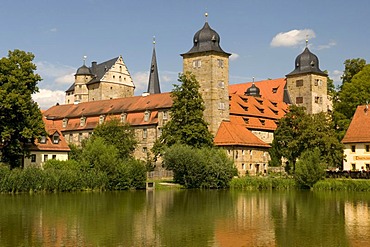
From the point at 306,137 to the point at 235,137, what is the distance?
1089 cm

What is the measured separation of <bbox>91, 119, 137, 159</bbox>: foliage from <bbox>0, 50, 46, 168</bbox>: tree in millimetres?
14596

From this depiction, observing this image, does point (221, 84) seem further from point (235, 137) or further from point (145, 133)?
point (145, 133)

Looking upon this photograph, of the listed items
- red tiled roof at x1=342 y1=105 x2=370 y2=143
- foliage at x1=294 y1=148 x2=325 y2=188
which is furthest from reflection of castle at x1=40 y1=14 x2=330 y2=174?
foliage at x1=294 y1=148 x2=325 y2=188

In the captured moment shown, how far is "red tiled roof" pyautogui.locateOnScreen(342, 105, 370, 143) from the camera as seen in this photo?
5784 centimetres

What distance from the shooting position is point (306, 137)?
54.9 metres

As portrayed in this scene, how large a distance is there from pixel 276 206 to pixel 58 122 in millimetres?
52670

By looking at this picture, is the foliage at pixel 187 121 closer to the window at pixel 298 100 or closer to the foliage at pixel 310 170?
the foliage at pixel 310 170

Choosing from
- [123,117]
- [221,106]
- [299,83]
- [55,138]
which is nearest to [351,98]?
[221,106]

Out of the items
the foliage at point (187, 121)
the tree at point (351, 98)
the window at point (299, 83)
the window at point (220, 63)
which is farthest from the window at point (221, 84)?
the window at point (299, 83)

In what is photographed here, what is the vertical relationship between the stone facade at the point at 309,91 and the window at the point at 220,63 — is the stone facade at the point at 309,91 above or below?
below

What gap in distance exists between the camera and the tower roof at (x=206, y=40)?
67.8m

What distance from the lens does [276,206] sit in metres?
34.6

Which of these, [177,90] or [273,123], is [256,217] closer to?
[177,90]

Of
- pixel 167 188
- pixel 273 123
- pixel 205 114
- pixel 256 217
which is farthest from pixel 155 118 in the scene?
pixel 256 217
